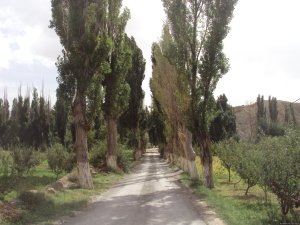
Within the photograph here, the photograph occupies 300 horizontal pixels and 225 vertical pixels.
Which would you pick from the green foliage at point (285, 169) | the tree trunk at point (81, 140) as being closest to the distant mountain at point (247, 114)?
the tree trunk at point (81, 140)

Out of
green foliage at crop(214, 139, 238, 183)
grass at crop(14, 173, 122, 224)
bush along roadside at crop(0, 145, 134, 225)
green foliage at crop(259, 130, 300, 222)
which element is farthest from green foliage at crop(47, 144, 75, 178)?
green foliage at crop(259, 130, 300, 222)

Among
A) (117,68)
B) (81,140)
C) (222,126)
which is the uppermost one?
(117,68)

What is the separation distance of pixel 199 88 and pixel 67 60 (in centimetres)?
684

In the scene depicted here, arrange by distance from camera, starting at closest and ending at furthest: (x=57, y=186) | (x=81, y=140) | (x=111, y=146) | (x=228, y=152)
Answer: (x=57, y=186), (x=81, y=140), (x=228, y=152), (x=111, y=146)

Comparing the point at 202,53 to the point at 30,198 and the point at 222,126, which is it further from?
the point at 222,126

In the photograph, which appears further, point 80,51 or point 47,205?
point 80,51

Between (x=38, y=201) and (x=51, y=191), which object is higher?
(x=51, y=191)

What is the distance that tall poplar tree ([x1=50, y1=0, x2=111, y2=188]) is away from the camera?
20.8 m

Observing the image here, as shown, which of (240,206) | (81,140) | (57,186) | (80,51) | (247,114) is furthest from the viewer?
(247,114)

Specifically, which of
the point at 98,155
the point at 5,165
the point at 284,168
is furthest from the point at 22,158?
the point at 284,168

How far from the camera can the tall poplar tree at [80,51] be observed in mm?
20797

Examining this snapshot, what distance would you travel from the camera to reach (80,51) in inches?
824

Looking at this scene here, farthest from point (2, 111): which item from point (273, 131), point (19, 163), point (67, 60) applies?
point (67, 60)

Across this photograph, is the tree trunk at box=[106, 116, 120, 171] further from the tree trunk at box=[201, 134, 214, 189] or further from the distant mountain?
the distant mountain
